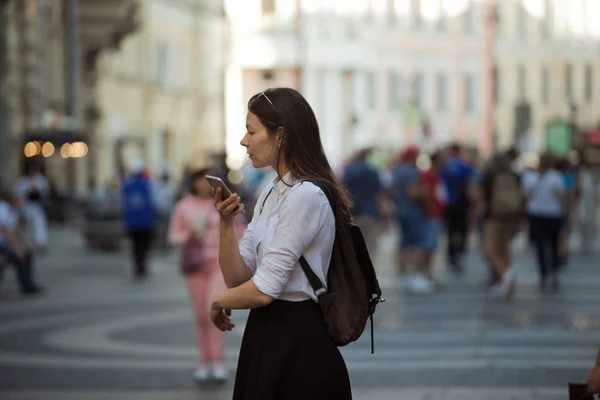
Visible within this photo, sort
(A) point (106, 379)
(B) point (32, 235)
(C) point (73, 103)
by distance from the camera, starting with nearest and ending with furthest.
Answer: (A) point (106, 379), (B) point (32, 235), (C) point (73, 103)

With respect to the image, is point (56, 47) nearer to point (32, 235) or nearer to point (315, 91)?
point (32, 235)

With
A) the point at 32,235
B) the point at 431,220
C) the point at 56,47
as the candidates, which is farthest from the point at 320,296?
the point at 56,47

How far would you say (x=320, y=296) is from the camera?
5.70 meters

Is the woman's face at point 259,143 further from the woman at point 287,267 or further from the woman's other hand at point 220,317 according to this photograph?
the woman's other hand at point 220,317

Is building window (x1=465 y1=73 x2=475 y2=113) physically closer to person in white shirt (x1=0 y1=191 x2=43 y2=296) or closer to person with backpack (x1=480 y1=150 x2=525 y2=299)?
person in white shirt (x1=0 y1=191 x2=43 y2=296)

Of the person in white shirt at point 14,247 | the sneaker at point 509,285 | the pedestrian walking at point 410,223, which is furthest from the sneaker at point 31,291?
the sneaker at point 509,285

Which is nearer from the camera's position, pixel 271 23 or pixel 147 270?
pixel 147 270

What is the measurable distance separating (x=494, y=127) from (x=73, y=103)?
67.5 metres

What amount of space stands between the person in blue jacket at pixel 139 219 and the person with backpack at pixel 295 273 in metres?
18.1

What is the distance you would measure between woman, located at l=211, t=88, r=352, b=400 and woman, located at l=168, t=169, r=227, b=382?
6.32 meters

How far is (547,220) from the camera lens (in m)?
20.3

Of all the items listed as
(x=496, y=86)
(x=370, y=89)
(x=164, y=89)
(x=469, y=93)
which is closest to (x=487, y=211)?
(x=164, y=89)

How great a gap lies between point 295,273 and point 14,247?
15.3 m

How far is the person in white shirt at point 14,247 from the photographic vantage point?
20625 millimetres
